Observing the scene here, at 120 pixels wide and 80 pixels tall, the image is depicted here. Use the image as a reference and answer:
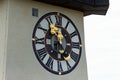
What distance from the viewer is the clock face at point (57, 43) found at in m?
4.27

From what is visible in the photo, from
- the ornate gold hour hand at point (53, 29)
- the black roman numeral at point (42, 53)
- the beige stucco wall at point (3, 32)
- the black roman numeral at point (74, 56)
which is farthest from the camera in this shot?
the black roman numeral at point (74, 56)

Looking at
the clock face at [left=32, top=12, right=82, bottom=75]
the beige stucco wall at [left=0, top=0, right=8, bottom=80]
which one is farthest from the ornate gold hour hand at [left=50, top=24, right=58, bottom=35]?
the beige stucco wall at [left=0, top=0, right=8, bottom=80]

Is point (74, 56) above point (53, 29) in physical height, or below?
below

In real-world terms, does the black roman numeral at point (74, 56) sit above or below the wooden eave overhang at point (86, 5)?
below

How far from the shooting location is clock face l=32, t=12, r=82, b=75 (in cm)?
427

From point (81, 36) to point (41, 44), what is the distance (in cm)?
75

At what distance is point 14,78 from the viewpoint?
3.90 metres

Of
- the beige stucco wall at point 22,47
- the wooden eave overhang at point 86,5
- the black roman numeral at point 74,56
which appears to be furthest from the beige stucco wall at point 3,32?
the black roman numeral at point 74,56

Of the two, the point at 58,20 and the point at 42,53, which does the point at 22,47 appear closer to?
the point at 42,53

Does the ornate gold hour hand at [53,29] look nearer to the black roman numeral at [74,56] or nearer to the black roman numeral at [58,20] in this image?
the black roman numeral at [58,20]

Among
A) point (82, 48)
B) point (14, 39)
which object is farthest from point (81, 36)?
point (14, 39)

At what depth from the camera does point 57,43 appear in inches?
175

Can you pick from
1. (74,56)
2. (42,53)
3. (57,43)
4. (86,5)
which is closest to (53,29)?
(57,43)

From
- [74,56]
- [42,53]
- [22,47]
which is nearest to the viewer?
[22,47]
